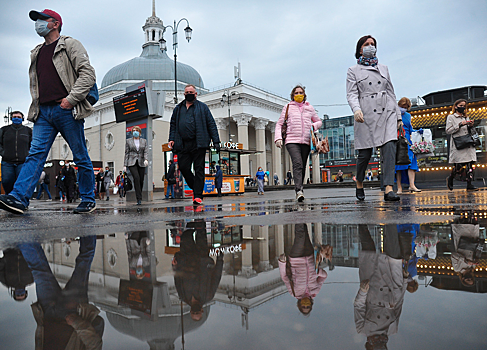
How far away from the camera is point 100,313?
2.56 feet

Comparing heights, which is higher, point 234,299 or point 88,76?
point 88,76

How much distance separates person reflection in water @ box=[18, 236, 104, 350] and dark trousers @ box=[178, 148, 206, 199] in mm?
4252

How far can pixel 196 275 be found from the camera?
1106 mm

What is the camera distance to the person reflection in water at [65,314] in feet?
2.09

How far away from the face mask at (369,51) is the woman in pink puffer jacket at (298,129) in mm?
1339

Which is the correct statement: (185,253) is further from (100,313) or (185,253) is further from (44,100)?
(44,100)

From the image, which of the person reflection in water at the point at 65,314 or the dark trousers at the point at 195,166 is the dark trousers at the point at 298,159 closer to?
the dark trousers at the point at 195,166

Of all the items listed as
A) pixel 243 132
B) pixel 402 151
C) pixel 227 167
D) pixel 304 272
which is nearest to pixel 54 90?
pixel 304 272

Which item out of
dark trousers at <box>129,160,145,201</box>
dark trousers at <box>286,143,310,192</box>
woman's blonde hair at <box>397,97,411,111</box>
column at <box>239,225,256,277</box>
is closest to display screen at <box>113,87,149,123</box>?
dark trousers at <box>129,160,145,201</box>

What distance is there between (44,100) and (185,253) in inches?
128

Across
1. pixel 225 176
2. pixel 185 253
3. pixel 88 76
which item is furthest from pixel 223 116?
pixel 185 253

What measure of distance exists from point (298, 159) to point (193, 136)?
1.78 meters

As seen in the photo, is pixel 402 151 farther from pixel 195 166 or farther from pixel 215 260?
pixel 215 260

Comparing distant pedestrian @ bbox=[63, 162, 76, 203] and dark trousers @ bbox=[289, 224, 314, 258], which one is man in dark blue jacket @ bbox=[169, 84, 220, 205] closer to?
dark trousers @ bbox=[289, 224, 314, 258]
